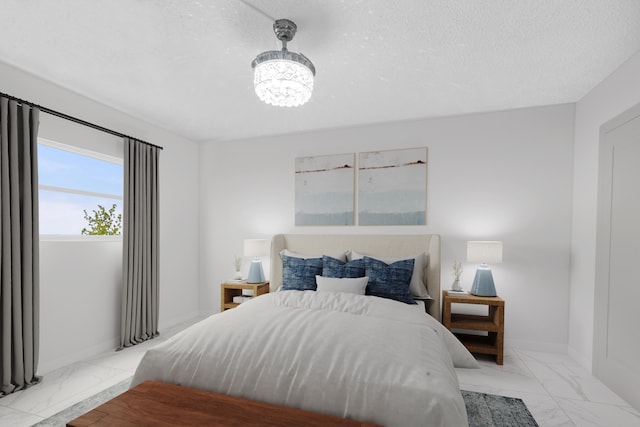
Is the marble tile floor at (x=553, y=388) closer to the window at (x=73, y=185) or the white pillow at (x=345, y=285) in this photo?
the white pillow at (x=345, y=285)

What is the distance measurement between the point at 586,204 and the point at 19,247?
186 inches

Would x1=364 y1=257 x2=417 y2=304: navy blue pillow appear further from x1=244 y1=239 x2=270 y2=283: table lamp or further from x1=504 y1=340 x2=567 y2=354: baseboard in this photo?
x1=244 y1=239 x2=270 y2=283: table lamp

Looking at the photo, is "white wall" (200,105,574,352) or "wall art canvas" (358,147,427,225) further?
"wall art canvas" (358,147,427,225)

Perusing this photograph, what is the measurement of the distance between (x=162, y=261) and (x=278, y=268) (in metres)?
1.44

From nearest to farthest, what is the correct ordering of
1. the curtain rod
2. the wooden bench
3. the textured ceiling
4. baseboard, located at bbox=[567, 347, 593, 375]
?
1. the wooden bench
2. the textured ceiling
3. the curtain rod
4. baseboard, located at bbox=[567, 347, 593, 375]

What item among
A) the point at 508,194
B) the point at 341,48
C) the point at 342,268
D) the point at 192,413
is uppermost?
the point at 341,48

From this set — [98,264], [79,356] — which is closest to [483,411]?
[79,356]

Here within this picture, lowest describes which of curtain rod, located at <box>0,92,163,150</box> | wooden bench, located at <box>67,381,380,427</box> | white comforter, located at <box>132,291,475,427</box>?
wooden bench, located at <box>67,381,380,427</box>

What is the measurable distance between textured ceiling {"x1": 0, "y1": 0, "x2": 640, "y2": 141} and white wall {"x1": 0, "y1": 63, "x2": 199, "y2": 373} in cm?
18

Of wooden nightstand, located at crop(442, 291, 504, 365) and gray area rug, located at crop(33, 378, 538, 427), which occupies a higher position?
wooden nightstand, located at crop(442, 291, 504, 365)

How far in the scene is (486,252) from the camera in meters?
3.02

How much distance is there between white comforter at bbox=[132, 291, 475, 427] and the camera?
1.33 m

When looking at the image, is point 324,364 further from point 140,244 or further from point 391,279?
point 140,244

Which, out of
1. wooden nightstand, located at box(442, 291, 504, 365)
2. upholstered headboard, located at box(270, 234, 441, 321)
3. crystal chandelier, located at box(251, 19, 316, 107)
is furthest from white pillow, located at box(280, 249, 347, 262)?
crystal chandelier, located at box(251, 19, 316, 107)
